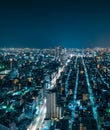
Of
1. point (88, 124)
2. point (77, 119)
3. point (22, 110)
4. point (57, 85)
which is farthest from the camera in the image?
point (57, 85)

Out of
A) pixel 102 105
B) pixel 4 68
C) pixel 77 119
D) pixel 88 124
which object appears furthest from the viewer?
pixel 4 68

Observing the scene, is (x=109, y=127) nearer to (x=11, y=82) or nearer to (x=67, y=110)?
(x=67, y=110)

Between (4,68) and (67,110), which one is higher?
(4,68)

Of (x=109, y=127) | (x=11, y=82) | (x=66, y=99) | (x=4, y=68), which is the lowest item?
(x=109, y=127)

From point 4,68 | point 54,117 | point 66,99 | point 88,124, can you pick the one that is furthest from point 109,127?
point 4,68

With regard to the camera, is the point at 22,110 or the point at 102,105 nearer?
the point at 22,110

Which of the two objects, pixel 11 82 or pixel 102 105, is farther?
pixel 11 82

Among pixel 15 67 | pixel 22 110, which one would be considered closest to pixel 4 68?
pixel 15 67

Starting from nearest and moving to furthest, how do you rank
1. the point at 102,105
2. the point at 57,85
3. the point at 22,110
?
the point at 22,110 < the point at 102,105 < the point at 57,85

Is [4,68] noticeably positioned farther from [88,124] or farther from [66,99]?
[88,124]
